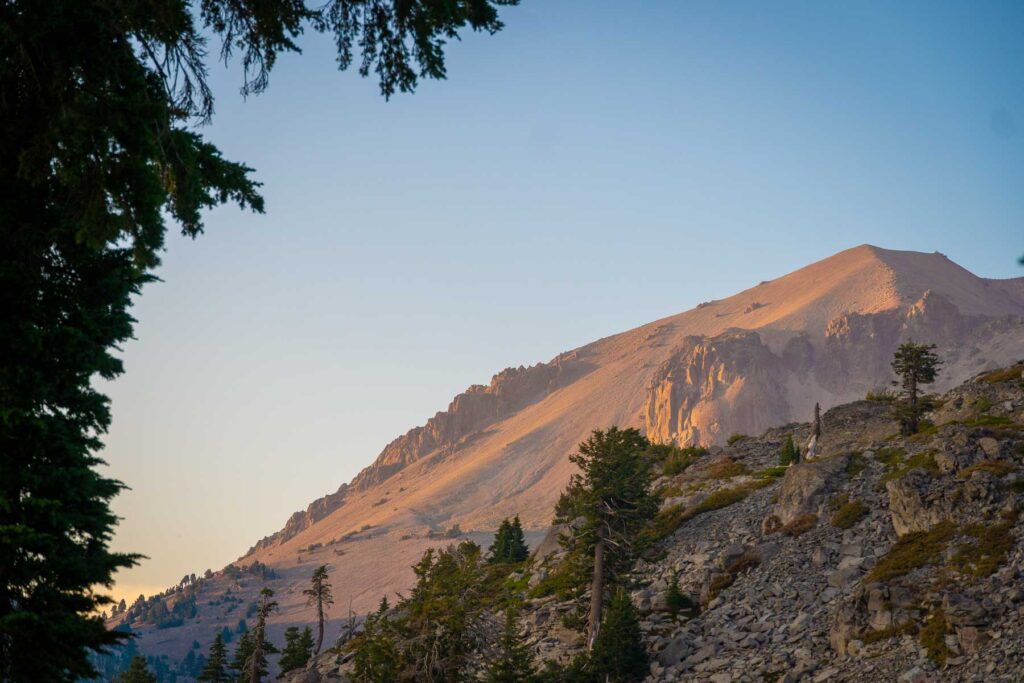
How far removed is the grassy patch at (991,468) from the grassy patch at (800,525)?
8167 millimetres

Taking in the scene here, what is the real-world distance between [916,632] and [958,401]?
111 ft

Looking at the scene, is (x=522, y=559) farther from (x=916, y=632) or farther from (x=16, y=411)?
(x=16, y=411)

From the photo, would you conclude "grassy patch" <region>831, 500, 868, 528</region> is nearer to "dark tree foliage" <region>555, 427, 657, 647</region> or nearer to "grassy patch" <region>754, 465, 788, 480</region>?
"dark tree foliage" <region>555, 427, 657, 647</region>

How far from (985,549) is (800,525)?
1288 centimetres

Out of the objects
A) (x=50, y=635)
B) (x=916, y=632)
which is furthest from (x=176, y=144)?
(x=916, y=632)

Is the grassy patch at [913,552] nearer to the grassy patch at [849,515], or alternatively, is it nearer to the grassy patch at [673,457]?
the grassy patch at [849,515]

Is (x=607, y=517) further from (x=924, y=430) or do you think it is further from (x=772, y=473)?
(x=924, y=430)

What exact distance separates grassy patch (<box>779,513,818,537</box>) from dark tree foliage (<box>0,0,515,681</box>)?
40.7m

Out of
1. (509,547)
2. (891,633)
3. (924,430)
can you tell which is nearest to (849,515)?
(891,633)

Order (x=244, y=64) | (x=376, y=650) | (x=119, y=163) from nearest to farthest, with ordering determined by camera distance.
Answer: (x=119, y=163) < (x=244, y=64) < (x=376, y=650)

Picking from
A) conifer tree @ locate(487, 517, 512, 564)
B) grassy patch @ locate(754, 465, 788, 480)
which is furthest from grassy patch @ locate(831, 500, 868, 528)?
conifer tree @ locate(487, 517, 512, 564)

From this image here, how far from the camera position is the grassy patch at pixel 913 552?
36.0 m

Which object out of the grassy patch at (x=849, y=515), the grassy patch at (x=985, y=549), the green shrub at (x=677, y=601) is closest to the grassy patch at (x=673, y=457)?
the grassy patch at (x=849, y=515)

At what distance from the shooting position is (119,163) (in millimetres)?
9188
